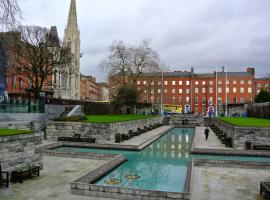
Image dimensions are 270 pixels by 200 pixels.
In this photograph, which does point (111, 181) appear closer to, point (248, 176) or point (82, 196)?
point (82, 196)

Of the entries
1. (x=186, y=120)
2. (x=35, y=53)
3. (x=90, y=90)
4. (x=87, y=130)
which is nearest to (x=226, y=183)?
(x=87, y=130)

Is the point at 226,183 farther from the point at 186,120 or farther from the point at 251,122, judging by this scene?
the point at 186,120

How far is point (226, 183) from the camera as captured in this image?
1202 centimetres

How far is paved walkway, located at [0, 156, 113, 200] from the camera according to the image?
9920 millimetres

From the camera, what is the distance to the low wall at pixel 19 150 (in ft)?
38.3

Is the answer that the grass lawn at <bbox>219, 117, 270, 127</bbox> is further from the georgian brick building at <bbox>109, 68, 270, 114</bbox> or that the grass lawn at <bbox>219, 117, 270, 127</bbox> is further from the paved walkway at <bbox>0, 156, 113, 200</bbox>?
the georgian brick building at <bbox>109, 68, 270, 114</bbox>

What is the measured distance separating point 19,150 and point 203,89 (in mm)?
91229

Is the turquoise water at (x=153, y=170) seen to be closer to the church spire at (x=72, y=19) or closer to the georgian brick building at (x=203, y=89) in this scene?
the georgian brick building at (x=203, y=89)

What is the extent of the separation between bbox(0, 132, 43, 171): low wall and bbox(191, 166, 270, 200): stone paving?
279 inches

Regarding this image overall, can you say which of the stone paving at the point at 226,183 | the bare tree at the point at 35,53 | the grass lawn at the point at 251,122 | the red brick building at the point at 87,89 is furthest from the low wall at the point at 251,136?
the red brick building at the point at 87,89

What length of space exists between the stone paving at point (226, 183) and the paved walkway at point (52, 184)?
13.5ft

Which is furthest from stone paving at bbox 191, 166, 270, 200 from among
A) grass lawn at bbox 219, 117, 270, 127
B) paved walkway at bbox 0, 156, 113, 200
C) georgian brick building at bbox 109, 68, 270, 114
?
georgian brick building at bbox 109, 68, 270, 114

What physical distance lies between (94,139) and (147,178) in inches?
450

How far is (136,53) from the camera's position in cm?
4722
